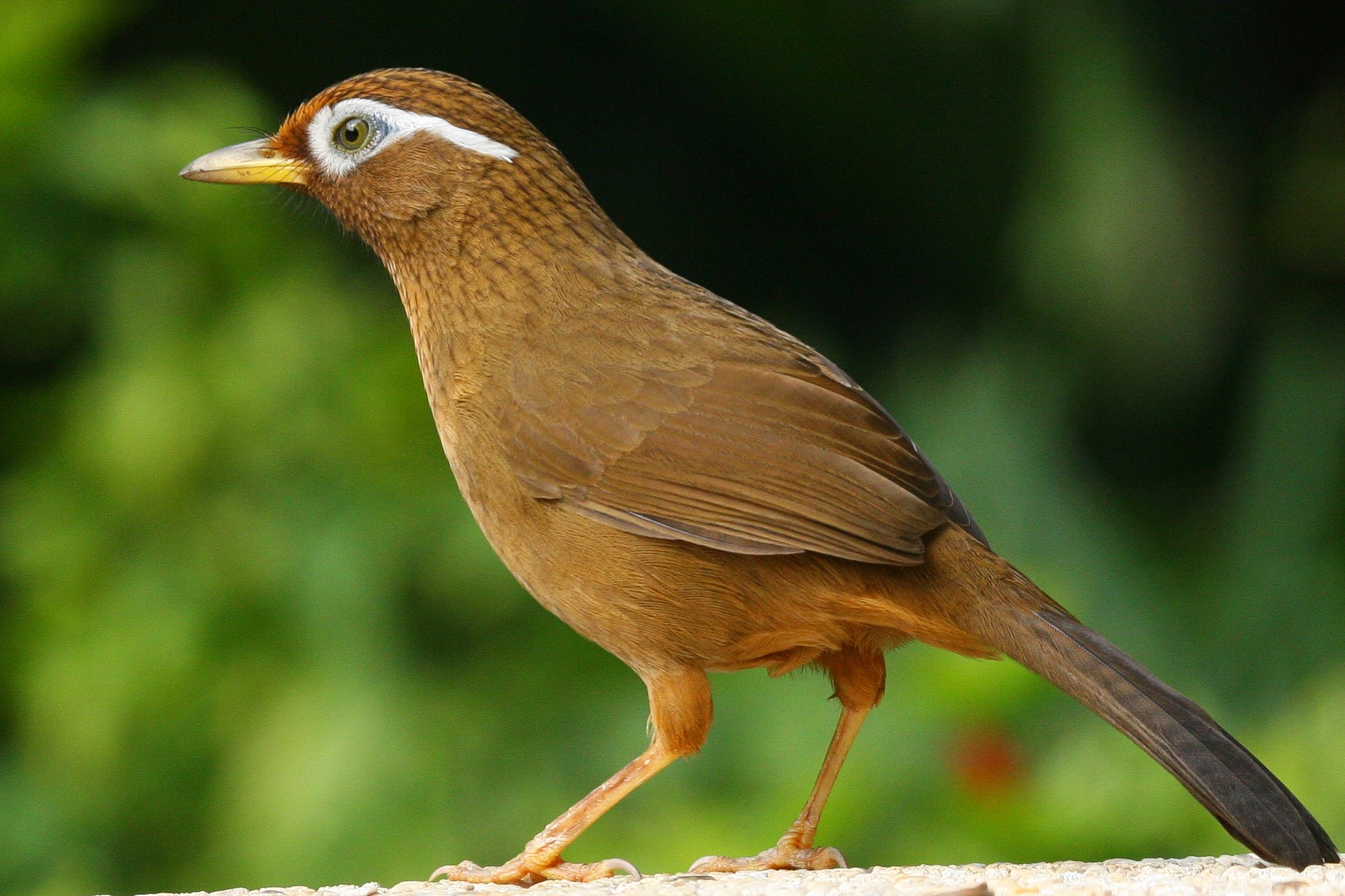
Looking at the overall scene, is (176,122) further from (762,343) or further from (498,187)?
(762,343)

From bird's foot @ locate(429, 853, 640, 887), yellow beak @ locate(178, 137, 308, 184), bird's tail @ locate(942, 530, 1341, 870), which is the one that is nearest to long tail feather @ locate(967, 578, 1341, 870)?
bird's tail @ locate(942, 530, 1341, 870)

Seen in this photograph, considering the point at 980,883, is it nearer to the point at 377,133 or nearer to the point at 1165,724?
the point at 1165,724

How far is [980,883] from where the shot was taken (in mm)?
3139

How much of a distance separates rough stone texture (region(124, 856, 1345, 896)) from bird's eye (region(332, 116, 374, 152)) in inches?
67.3

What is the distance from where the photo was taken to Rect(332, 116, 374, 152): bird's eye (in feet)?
13.0

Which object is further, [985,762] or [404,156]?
[985,762]

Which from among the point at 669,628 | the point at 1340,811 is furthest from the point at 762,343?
the point at 1340,811

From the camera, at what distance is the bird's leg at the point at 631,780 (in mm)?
3531

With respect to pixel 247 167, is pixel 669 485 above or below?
below

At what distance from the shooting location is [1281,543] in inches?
223

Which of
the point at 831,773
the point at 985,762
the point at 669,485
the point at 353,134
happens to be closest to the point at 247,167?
the point at 353,134

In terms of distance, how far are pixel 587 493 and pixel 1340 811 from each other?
263 cm

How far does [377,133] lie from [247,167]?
0.36 m

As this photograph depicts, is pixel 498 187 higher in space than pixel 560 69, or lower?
lower
